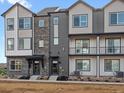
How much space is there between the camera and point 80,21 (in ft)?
172

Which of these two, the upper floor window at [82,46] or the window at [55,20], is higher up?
the window at [55,20]

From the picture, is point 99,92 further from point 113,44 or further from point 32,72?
point 32,72

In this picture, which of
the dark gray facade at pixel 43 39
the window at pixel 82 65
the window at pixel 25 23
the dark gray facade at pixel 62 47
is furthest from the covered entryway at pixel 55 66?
the window at pixel 25 23

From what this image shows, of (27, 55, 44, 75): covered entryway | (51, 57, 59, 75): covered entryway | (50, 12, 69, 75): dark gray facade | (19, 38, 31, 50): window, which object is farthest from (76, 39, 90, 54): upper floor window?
(19, 38, 31, 50): window

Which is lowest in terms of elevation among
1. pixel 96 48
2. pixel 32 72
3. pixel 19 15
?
pixel 32 72

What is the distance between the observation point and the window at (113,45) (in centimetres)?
5116

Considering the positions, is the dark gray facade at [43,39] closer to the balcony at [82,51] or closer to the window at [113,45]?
the balcony at [82,51]

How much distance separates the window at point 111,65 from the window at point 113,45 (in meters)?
1.40

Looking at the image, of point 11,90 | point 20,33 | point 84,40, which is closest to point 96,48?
point 84,40

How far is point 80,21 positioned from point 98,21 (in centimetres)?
259

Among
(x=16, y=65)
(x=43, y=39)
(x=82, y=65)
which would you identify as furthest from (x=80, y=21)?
(x=16, y=65)

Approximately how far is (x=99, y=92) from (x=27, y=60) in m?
27.1

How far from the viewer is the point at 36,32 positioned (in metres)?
55.8

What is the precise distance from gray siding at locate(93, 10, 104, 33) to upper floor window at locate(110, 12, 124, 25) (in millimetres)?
1418
